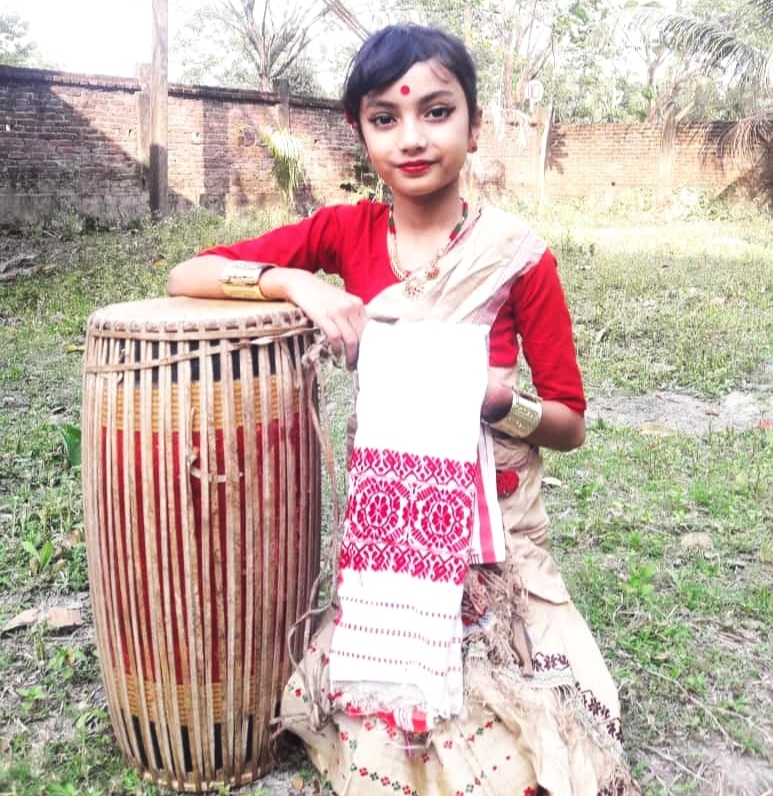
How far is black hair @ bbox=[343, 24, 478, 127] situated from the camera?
1662 mm

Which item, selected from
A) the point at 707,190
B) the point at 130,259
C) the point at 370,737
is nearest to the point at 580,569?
the point at 370,737

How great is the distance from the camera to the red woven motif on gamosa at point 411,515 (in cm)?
160

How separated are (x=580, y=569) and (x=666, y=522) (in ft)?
1.65

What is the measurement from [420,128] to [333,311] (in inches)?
14.6

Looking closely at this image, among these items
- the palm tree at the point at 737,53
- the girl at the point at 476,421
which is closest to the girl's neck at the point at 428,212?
the girl at the point at 476,421

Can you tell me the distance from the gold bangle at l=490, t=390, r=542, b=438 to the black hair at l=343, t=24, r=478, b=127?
574 mm

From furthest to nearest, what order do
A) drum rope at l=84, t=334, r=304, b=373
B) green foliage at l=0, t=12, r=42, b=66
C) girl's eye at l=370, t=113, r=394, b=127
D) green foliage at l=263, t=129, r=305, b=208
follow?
1. green foliage at l=0, t=12, r=42, b=66
2. green foliage at l=263, t=129, r=305, b=208
3. girl's eye at l=370, t=113, r=394, b=127
4. drum rope at l=84, t=334, r=304, b=373

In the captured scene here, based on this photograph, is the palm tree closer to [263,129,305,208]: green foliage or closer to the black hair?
[263,129,305,208]: green foliage

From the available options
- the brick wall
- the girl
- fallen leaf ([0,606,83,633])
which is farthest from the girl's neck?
the brick wall

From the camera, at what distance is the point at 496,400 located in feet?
5.47

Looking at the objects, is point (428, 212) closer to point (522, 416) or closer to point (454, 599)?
point (522, 416)

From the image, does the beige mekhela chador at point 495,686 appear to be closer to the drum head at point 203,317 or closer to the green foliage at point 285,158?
the drum head at point 203,317

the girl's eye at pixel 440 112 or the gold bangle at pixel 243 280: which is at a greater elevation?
the girl's eye at pixel 440 112

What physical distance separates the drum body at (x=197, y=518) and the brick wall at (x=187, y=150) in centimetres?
737
